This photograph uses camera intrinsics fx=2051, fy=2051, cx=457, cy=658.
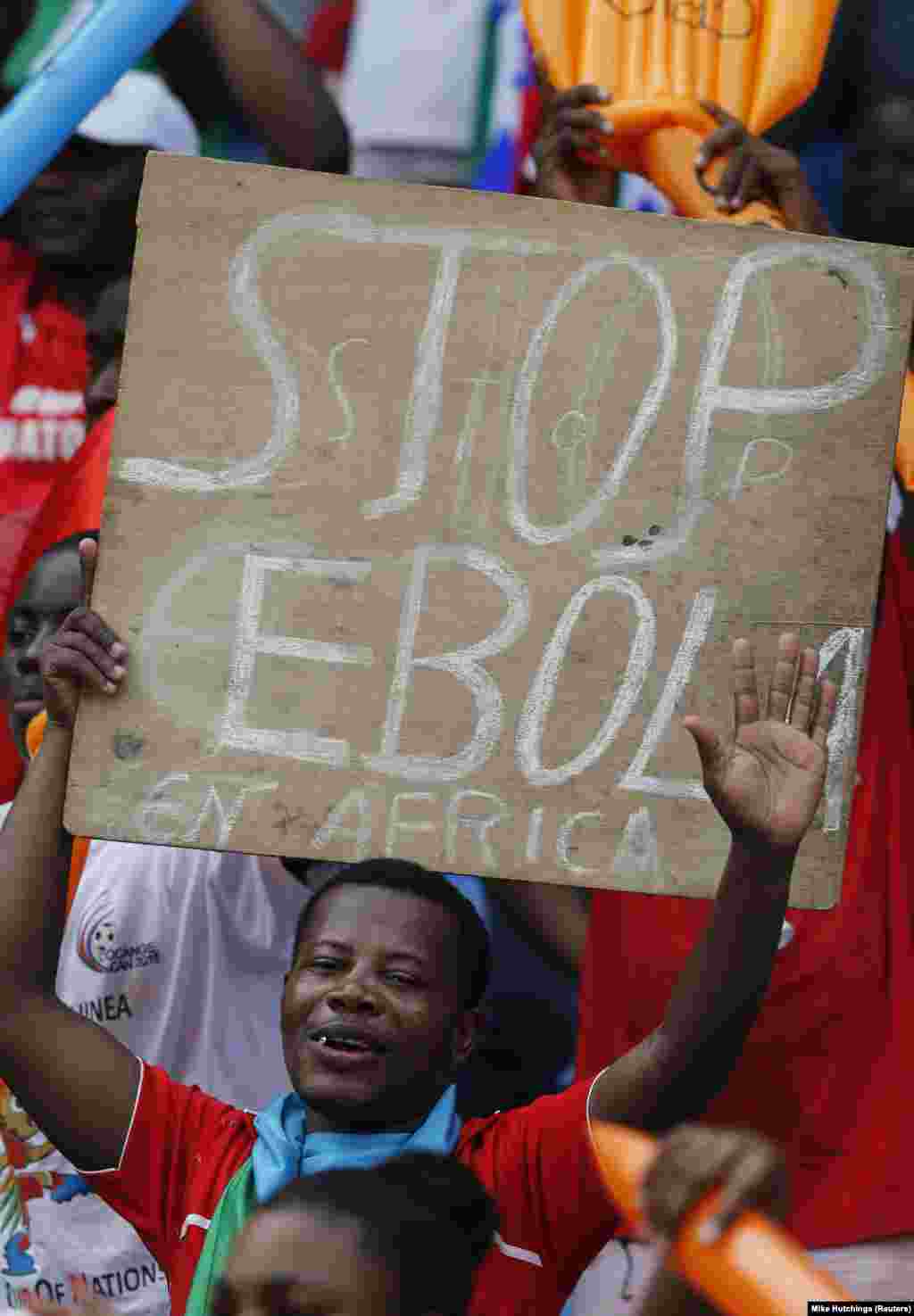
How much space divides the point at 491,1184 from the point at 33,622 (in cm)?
155

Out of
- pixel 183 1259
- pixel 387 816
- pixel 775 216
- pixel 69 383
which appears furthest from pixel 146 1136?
pixel 69 383

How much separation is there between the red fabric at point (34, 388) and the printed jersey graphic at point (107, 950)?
1316mm

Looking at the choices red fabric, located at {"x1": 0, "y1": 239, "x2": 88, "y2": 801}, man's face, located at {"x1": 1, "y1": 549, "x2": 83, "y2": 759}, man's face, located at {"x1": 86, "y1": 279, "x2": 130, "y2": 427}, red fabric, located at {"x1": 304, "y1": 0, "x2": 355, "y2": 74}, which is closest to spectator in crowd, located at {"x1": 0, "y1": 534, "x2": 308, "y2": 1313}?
man's face, located at {"x1": 1, "y1": 549, "x2": 83, "y2": 759}

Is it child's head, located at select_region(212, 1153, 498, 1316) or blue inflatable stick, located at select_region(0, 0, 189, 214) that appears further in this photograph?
blue inflatable stick, located at select_region(0, 0, 189, 214)

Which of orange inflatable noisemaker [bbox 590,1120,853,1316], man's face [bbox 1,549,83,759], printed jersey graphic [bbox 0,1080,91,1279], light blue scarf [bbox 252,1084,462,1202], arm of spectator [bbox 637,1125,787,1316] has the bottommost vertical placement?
printed jersey graphic [bbox 0,1080,91,1279]

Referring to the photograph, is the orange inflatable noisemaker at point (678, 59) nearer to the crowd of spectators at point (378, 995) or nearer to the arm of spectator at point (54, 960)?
the crowd of spectators at point (378, 995)

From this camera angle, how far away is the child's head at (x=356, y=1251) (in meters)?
1.95

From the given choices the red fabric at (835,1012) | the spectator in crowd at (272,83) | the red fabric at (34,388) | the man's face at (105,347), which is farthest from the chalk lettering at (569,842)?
the spectator in crowd at (272,83)

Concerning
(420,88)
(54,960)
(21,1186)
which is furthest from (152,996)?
(420,88)

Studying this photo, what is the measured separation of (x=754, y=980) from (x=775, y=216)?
160 centimetres

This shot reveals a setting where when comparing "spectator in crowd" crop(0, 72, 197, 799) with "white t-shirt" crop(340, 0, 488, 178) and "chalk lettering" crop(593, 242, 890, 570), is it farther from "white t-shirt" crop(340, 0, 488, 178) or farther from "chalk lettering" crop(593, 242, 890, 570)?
"chalk lettering" crop(593, 242, 890, 570)

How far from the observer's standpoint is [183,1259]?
2.38 metres

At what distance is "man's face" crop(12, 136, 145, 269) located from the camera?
4684mm

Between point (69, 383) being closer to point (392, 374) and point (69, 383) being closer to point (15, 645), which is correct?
point (15, 645)
